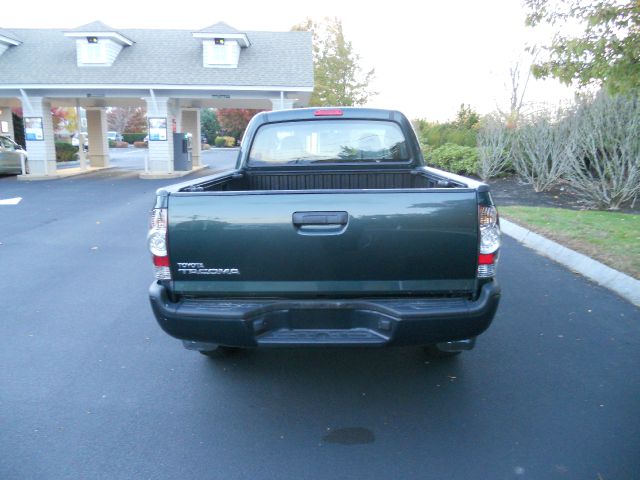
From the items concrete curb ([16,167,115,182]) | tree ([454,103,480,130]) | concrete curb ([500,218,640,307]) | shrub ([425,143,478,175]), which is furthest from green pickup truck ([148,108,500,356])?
tree ([454,103,480,130])

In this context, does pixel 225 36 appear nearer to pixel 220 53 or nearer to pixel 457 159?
pixel 220 53

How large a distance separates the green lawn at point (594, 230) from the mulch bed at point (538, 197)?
57.9 inches

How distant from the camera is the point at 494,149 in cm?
1736

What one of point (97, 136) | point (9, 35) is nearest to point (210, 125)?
point (97, 136)

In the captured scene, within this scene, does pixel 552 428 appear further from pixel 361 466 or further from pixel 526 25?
pixel 526 25

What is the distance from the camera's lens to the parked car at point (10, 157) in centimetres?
2272

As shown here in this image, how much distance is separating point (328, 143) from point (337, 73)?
3732 centimetres

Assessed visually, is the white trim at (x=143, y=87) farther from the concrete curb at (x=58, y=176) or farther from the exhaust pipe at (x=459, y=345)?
the exhaust pipe at (x=459, y=345)

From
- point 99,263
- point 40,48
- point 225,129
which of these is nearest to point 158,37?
point 40,48

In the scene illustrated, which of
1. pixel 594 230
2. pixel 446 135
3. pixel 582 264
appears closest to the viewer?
pixel 582 264

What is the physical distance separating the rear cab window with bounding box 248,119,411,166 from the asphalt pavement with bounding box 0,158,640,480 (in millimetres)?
1776

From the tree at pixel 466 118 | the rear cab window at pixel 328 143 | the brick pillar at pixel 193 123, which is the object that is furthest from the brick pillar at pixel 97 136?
the rear cab window at pixel 328 143

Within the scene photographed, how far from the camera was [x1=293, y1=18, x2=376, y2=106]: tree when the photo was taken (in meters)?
40.7

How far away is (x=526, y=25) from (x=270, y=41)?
20.1 metres
